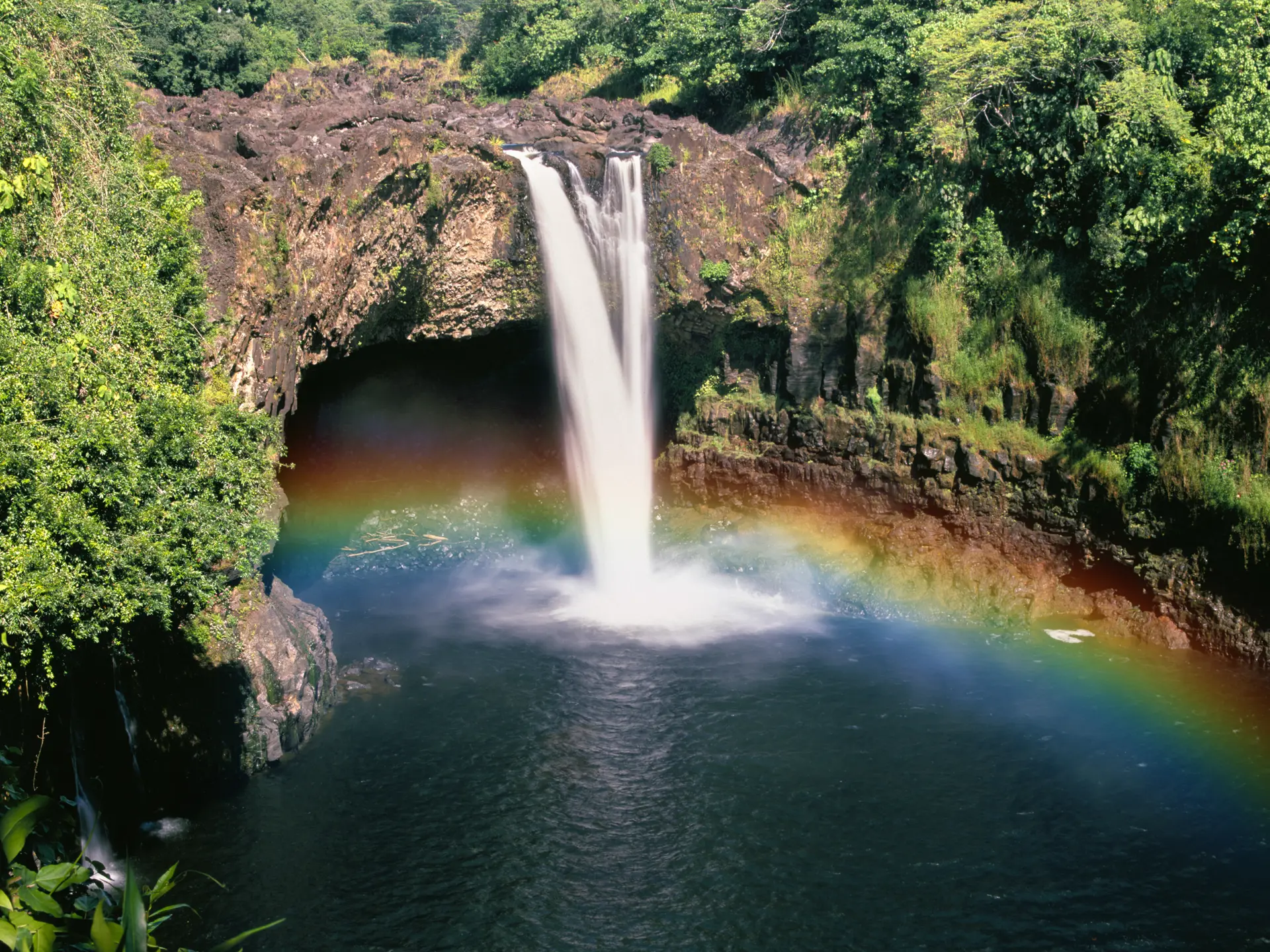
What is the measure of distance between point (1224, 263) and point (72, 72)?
18666 millimetres

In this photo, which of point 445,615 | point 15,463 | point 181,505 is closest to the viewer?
point 15,463

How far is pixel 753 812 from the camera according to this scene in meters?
13.7

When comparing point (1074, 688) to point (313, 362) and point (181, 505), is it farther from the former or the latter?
point (313, 362)

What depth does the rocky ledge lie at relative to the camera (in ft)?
62.3

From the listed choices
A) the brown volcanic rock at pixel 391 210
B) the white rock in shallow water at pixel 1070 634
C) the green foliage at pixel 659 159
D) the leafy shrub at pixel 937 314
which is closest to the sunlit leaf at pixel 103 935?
the brown volcanic rock at pixel 391 210

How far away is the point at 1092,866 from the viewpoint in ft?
41.8

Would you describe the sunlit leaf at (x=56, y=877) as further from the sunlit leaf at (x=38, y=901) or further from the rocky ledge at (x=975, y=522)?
the rocky ledge at (x=975, y=522)

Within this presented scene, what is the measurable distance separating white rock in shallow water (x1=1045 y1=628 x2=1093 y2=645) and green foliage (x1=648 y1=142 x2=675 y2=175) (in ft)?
40.8

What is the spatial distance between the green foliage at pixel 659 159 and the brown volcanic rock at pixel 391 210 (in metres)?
0.18

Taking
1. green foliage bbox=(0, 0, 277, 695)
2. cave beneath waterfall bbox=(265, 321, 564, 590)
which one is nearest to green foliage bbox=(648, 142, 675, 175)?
cave beneath waterfall bbox=(265, 321, 564, 590)

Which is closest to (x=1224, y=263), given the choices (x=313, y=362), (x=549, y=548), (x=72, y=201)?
(x=549, y=548)

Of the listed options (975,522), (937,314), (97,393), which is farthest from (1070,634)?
(97,393)

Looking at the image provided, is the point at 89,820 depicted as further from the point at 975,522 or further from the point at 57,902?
the point at 975,522

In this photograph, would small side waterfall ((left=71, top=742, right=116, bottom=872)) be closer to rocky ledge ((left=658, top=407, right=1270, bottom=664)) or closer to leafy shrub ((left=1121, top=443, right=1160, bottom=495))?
rocky ledge ((left=658, top=407, right=1270, bottom=664))
